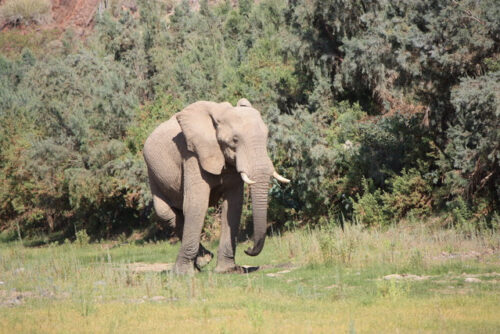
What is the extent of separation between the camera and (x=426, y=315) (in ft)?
27.1

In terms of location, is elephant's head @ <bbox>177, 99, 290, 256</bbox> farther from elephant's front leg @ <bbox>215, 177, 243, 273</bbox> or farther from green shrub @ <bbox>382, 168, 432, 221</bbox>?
green shrub @ <bbox>382, 168, 432, 221</bbox>

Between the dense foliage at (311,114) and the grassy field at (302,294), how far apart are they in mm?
4201

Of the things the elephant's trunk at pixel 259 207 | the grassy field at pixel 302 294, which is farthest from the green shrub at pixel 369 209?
the elephant's trunk at pixel 259 207

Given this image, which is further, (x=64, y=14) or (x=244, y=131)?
(x=64, y=14)

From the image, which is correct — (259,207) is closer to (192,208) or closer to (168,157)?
(192,208)

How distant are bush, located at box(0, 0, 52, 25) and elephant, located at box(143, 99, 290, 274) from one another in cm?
9471

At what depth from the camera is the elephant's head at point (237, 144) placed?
12.1 meters

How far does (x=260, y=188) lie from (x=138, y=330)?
447 cm

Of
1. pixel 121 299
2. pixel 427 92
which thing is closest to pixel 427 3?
pixel 427 92

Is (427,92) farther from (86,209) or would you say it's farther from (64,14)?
(64,14)

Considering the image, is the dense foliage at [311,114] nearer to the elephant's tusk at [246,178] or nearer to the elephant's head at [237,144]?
the elephant's head at [237,144]

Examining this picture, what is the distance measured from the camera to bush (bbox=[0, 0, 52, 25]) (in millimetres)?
102631

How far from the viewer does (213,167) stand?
41.9ft

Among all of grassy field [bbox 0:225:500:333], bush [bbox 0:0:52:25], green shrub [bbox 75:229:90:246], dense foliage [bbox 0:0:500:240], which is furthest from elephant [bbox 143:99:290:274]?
bush [bbox 0:0:52:25]
